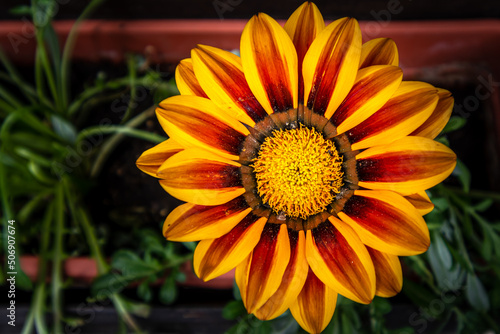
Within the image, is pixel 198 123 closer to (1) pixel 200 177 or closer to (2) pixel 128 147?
(1) pixel 200 177

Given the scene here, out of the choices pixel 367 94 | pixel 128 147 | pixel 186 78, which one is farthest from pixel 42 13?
pixel 367 94

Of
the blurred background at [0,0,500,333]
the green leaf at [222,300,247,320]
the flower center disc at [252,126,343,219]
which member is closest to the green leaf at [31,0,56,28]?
the blurred background at [0,0,500,333]

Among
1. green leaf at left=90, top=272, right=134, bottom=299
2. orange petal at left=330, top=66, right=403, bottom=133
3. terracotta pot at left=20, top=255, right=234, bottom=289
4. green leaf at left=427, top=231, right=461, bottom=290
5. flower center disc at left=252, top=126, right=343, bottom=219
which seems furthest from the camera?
terracotta pot at left=20, top=255, right=234, bottom=289

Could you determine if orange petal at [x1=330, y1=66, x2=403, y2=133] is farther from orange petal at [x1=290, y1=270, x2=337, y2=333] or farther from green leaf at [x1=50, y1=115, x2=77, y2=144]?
green leaf at [x1=50, y1=115, x2=77, y2=144]

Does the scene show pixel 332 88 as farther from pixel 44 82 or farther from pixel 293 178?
pixel 44 82

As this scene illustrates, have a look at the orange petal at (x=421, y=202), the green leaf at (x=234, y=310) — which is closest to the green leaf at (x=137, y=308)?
the green leaf at (x=234, y=310)

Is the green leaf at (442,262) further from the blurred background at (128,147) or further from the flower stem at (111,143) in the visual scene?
the flower stem at (111,143)
